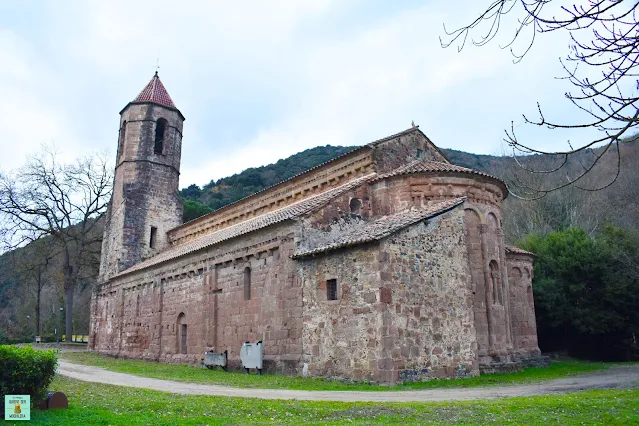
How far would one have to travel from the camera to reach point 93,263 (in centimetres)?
3753

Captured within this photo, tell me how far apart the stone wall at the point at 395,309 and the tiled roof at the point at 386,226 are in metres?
0.26

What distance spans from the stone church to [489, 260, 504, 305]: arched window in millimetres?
48

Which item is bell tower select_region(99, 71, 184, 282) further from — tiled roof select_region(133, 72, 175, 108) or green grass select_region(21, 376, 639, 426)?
green grass select_region(21, 376, 639, 426)

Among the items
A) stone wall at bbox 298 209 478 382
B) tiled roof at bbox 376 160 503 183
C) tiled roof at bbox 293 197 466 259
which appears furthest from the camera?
tiled roof at bbox 376 160 503 183

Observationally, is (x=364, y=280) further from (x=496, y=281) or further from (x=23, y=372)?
(x=23, y=372)

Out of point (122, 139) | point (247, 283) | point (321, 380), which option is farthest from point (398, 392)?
point (122, 139)

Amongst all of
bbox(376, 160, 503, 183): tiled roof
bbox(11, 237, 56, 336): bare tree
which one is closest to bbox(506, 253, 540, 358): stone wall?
bbox(376, 160, 503, 183): tiled roof

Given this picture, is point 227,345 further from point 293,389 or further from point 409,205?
point 409,205

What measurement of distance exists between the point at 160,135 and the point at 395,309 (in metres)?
23.7

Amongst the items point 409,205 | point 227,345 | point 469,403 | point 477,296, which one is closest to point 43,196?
point 227,345

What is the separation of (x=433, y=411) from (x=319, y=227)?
8788 mm

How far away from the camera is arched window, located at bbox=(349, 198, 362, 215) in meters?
17.2

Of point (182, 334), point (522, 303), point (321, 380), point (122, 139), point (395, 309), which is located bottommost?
point (321, 380)

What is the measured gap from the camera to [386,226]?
14688mm
